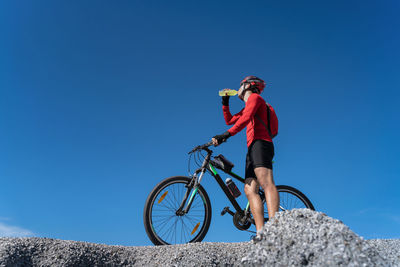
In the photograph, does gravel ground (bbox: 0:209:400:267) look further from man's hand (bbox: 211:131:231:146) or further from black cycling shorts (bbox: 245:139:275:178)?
man's hand (bbox: 211:131:231:146)

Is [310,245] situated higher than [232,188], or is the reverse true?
[232,188]

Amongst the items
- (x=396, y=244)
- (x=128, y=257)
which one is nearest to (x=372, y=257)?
(x=128, y=257)

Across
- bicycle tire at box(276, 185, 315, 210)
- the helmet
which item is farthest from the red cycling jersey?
bicycle tire at box(276, 185, 315, 210)

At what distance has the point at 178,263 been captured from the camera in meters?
4.43

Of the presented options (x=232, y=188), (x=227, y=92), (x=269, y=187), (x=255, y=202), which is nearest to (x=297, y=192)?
(x=232, y=188)

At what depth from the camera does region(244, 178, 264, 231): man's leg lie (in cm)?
432

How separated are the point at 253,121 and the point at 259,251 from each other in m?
2.46

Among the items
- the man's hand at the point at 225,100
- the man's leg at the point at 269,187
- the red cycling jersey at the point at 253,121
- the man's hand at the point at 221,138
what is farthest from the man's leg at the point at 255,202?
the man's hand at the point at 225,100

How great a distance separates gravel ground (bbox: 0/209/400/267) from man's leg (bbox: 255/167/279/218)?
1061mm

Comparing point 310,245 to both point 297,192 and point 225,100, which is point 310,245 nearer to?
point 225,100

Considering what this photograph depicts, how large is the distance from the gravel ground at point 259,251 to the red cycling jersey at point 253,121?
69.7 inches

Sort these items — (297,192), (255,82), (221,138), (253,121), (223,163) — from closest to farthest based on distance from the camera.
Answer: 1. (221,138)
2. (253,121)
3. (255,82)
4. (223,163)
5. (297,192)

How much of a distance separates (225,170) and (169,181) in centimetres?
111

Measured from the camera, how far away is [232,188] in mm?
5629
